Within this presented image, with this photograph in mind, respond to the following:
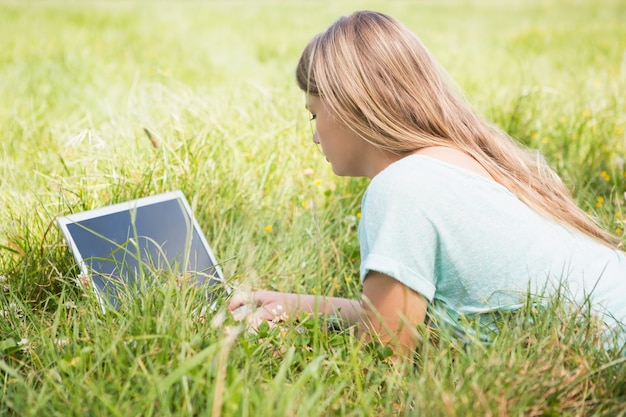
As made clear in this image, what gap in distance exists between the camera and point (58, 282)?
85.7 inches

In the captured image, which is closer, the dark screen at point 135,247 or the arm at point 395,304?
the arm at point 395,304

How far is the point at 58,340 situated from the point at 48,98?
9.75 feet

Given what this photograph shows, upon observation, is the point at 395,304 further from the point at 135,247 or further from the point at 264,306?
the point at 135,247

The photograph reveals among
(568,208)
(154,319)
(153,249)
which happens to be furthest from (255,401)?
(568,208)

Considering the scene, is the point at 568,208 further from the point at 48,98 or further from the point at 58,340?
the point at 48,98

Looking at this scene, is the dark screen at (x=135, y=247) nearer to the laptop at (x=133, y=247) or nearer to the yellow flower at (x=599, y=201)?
the laptop at (x=133, y=247)

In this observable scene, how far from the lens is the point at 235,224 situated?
2.65 m

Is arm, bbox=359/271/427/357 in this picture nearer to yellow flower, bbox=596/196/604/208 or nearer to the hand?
the hand

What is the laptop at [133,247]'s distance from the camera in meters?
1.86

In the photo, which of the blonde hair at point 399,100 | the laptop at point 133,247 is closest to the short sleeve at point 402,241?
the blonde hair at point 399,100

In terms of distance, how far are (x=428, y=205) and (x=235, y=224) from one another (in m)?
1.18

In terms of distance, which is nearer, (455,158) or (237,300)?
(455,158)

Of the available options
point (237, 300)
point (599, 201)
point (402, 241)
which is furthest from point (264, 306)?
point (599, 201)

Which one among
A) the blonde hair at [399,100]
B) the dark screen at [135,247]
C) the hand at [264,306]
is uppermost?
the blonde hair at [399,100]
